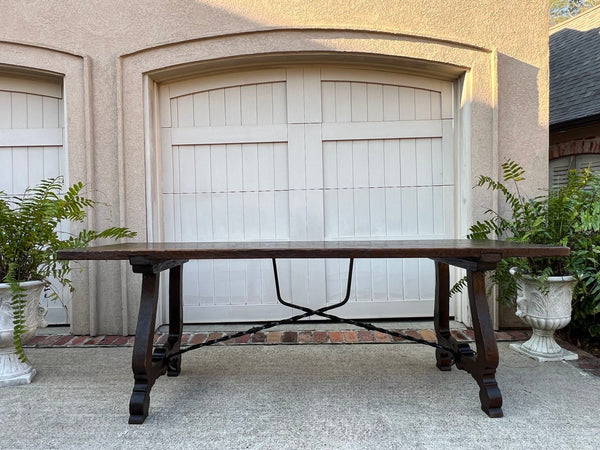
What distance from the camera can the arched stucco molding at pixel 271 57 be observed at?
335cm

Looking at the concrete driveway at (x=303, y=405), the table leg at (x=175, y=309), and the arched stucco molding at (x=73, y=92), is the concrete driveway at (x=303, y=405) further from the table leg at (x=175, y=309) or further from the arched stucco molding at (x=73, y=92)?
the arched stucco molding at (x=73, y=92)

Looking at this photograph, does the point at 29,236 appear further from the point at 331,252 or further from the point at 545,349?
the point at 545,349

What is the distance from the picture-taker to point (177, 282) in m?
2.62

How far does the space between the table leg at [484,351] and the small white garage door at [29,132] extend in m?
3.47

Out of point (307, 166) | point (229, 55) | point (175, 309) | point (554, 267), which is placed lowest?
point (175, 309)

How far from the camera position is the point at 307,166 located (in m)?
3.59

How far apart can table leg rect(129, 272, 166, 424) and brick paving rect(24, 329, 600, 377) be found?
1.13 metres

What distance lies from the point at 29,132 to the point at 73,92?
0.61 meters

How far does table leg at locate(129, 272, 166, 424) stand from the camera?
1.98m

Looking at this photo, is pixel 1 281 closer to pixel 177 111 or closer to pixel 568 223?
pixel 177 111

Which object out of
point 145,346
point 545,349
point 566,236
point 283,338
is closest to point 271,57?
point 283,338

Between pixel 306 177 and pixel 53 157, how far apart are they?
227 centimetres

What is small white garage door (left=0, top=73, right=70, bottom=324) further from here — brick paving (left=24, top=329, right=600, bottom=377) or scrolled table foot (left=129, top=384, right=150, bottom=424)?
scrolled table foot (left=129, top=384, right=150, bottom=424)

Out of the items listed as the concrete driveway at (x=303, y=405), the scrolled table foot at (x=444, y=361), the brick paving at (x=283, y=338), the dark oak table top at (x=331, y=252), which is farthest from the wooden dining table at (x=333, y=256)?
the brick paving at (x=283, y=338)
